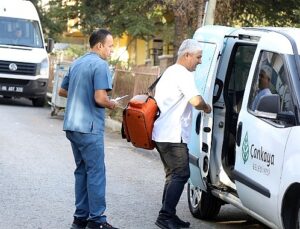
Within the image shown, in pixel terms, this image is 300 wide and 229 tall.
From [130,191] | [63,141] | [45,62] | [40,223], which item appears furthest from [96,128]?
[45,62]

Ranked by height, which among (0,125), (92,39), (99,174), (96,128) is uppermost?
(92,39)

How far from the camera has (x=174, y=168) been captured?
21.6 feet

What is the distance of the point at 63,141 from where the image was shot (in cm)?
1320

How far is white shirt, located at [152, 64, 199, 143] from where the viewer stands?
6469 mm

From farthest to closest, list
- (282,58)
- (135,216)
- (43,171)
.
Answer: (43,171) → (135,216) → (282,58)

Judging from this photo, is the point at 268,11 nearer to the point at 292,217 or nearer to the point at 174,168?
the point at 174,168

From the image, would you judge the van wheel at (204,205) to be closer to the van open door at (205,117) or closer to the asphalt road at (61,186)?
the asphalt road at (61,186)

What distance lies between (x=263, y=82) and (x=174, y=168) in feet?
4.01

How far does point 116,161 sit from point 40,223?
4449mm

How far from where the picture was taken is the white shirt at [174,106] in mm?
6469

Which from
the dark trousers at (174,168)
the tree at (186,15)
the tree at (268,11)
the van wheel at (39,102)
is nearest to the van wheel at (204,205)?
the dark trousers at (174,168)

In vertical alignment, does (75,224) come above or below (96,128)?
below

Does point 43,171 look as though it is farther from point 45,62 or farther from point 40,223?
point 45,62

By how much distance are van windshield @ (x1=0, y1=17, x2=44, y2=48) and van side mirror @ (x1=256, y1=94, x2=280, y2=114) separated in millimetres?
15905
